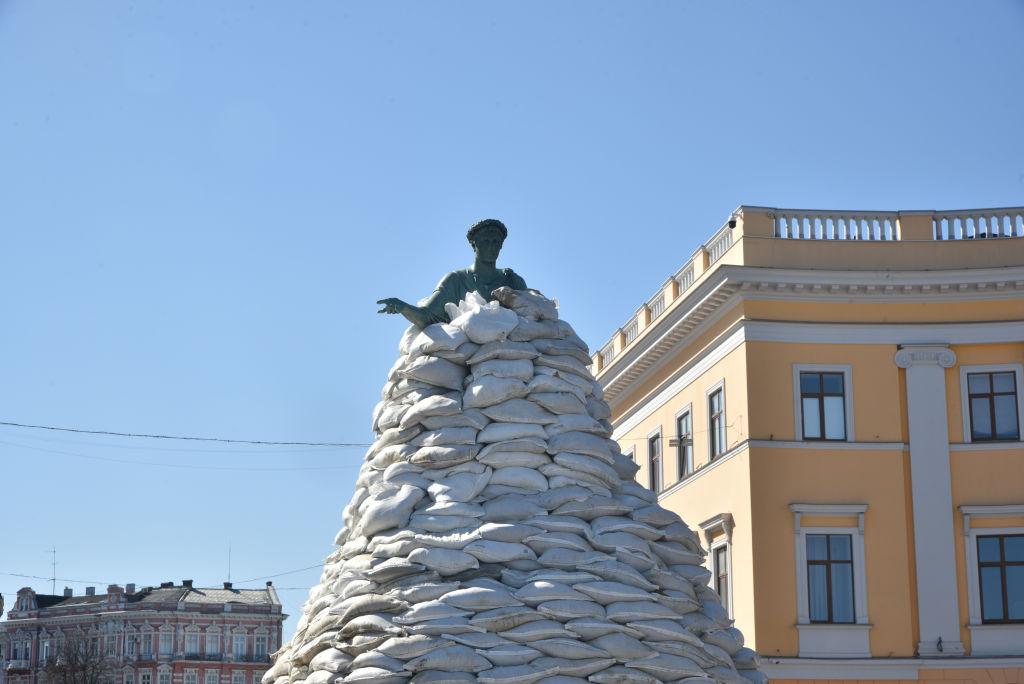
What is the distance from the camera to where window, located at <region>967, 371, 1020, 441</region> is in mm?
27859

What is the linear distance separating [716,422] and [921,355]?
389 cm

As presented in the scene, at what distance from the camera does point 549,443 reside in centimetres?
1077

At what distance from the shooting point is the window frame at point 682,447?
30812 mm

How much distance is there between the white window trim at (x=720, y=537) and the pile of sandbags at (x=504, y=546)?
55.0ft

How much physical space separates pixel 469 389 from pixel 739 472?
17.5 m

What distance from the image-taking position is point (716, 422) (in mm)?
29516

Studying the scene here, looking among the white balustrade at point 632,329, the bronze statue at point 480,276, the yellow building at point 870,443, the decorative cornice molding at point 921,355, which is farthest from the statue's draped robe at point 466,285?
the white balustrade at point 632,329

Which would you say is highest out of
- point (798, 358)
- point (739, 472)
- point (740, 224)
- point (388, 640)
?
point (740, 224)

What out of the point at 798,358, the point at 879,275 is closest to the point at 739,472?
the point at 798,358

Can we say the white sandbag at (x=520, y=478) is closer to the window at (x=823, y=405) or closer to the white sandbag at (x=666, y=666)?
the white sandbag at (x=666, y=666)

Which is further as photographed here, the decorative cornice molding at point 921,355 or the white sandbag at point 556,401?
the decorative cornice molding at point 921,355

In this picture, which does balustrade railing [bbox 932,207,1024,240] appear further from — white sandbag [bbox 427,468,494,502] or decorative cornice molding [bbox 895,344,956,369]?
white sandbag [bbox 427,468,494,502]

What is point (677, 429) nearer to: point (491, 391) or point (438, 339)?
point (438, 339)

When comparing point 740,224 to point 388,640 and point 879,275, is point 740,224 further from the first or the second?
point 388,640
